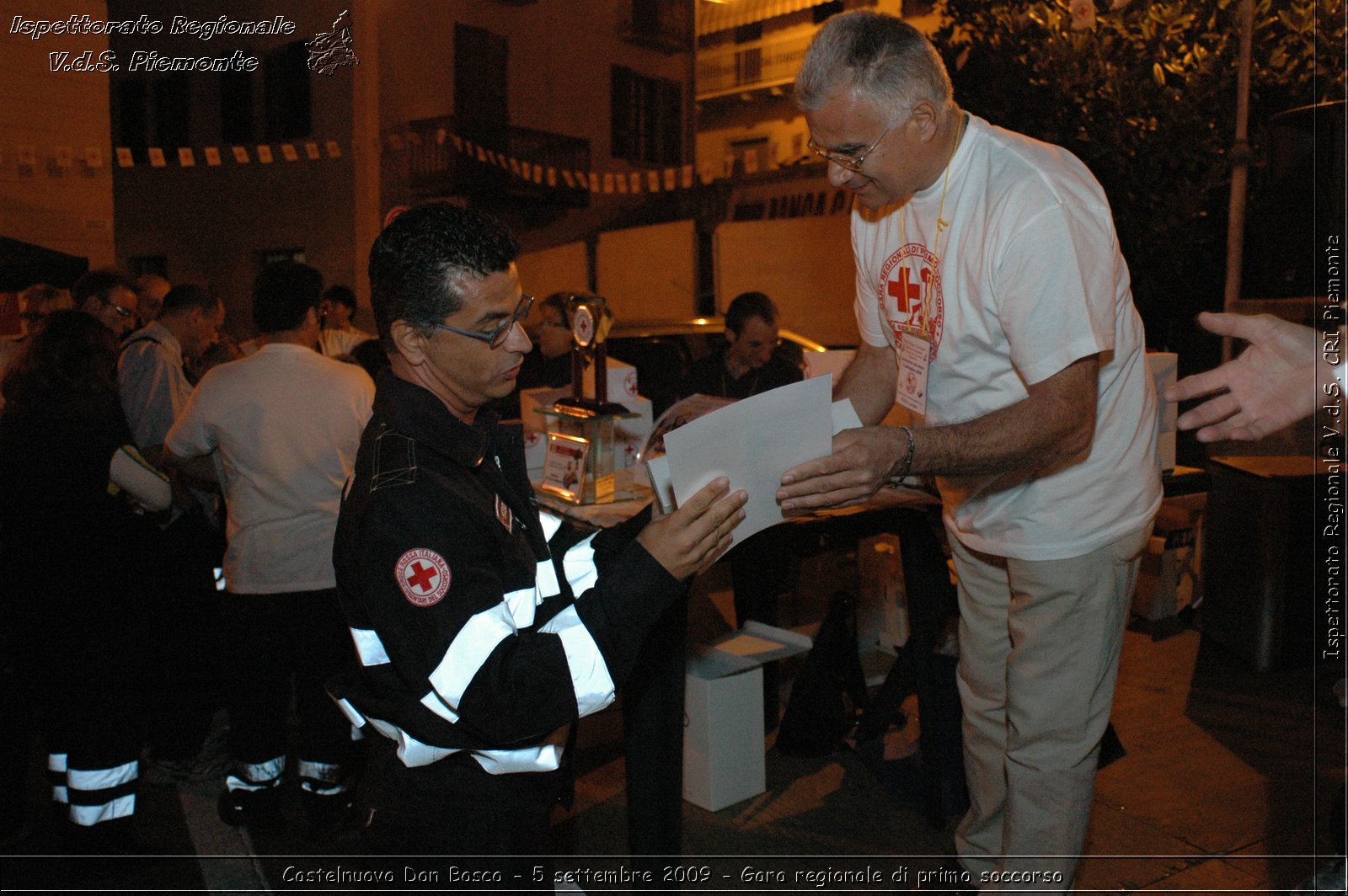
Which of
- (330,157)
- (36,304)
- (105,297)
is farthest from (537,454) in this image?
(330,157)

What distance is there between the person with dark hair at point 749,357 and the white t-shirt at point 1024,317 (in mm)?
3033

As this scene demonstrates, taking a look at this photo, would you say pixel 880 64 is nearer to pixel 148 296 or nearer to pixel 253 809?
pixel 253 809

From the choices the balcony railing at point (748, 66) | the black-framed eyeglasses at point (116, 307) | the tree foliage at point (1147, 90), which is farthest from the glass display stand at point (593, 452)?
the balcony railing at point (748, 66)

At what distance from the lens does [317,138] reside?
909cm

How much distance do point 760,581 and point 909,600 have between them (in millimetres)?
1108

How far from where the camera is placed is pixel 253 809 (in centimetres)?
362

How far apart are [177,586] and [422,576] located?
8.98ft

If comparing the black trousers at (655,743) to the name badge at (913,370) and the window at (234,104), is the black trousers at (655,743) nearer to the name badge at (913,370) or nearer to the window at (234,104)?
the name badge at (913,370)

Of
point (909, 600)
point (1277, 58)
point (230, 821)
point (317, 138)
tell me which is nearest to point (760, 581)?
point (909, 600)

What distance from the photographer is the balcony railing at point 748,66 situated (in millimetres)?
18484

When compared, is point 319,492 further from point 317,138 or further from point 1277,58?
point 317,138

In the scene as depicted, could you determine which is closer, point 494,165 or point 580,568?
point 580,568

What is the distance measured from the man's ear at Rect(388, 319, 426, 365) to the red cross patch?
43 cm

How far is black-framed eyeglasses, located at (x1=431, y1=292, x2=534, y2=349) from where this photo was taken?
181 centimetres
